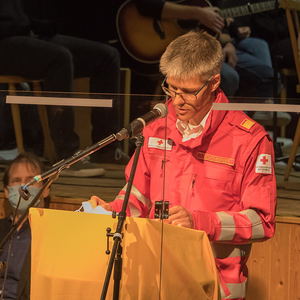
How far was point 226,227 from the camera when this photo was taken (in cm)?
212

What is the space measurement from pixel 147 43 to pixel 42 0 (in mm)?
747

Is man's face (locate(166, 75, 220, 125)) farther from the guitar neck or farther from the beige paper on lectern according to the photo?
the guitar neck

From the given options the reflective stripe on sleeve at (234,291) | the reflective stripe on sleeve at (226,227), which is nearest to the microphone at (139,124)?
the reflective stripe on sleeve at (226,227)

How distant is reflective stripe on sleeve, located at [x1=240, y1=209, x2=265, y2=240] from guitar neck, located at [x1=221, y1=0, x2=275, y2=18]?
3.06 m

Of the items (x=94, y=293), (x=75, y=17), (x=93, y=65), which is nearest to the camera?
(x=94, y=293)

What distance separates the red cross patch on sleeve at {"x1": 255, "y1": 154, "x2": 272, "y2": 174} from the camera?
7.27 feet

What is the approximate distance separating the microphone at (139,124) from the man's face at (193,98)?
0.63ft

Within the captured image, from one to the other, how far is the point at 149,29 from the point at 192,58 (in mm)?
2668

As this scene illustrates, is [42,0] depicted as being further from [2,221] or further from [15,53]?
[2,221]

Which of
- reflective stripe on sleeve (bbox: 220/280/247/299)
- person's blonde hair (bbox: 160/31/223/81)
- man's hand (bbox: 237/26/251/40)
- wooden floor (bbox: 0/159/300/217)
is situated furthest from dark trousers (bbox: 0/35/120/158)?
reflective stripe on sleeve (bbox: 220/280/247/299)

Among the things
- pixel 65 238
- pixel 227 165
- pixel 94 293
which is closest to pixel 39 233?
pixel 65 238

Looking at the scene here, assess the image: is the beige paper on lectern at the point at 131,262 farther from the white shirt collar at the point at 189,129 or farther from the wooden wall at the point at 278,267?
the wooden wall at the point at 278,267

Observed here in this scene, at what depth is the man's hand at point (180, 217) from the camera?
2043 millimetres

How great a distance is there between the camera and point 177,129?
2271mm
